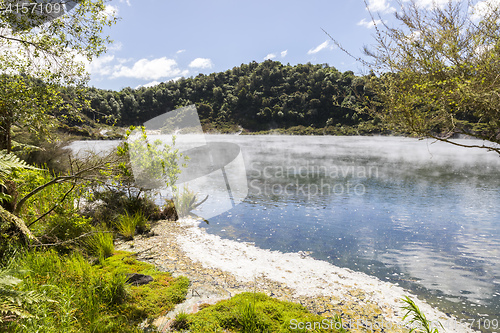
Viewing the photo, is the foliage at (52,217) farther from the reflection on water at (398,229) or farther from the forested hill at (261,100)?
the forested hill at (261,100)

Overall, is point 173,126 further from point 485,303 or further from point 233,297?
point 485,303

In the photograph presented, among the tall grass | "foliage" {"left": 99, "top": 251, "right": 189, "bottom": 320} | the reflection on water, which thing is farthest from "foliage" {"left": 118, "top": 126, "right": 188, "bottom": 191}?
"foliage" {"left": 99, "top": 251, "right": 189, "bottom": 320}

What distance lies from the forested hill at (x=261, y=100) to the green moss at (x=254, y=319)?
80.4 m

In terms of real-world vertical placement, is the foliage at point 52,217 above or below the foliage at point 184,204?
above

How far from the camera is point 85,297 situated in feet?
12.6

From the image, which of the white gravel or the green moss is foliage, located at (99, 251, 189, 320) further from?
the white gravel

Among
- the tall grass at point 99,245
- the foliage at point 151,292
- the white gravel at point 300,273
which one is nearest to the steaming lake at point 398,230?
the white gravel at point 300,273

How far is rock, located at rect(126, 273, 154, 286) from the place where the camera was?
15.8ft

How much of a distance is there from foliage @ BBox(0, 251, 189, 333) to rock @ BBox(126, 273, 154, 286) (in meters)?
0.14

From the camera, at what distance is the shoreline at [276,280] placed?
15.0 ft

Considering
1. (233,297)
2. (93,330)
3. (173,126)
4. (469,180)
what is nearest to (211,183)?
(173,126)

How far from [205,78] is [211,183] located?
106 metres

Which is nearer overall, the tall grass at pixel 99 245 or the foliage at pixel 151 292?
the foliage at pixel 151 292

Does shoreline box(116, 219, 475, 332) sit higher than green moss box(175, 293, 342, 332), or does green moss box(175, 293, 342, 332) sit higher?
green moss box(175, 293, 342, 332)
